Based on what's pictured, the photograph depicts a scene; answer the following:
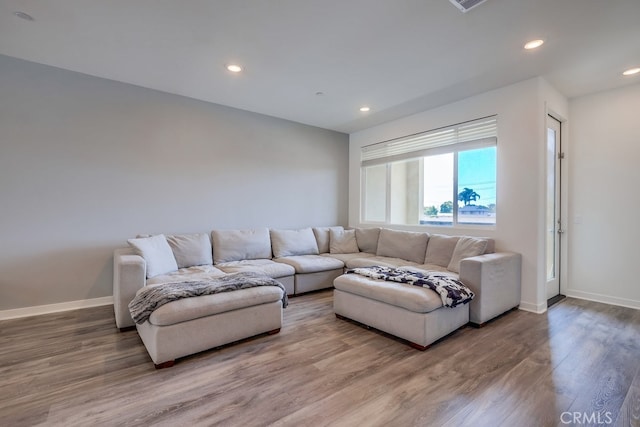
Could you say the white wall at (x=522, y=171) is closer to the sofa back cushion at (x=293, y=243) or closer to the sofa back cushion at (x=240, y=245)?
the sofa back cushion at (x=293, y=243)

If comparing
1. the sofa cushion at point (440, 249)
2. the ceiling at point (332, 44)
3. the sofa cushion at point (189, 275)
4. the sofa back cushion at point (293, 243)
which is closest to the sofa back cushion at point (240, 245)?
the sofa back cushion at point (293, 243)

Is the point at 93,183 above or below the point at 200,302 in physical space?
above

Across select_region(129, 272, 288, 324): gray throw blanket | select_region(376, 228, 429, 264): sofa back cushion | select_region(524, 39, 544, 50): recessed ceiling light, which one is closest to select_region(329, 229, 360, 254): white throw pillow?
select_region(376, 228, 429, 264): sofa back cushion

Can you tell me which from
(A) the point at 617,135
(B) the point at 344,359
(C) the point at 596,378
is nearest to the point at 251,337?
(B) the point at 344,359

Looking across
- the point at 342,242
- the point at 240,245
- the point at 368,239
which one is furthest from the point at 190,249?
the point at 368,239

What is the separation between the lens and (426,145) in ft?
15.1

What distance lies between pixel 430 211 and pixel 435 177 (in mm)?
539

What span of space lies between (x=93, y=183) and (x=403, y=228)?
436 cm

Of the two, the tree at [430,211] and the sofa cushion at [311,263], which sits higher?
the tree at [430,211]

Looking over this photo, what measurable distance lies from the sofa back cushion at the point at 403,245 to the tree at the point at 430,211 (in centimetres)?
54

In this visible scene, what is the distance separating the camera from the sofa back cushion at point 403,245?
13.6 ft

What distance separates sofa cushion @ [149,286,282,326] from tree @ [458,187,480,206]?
2907 mm

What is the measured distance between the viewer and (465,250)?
3.57m

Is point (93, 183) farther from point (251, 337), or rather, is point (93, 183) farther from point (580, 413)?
point (580, 413)
